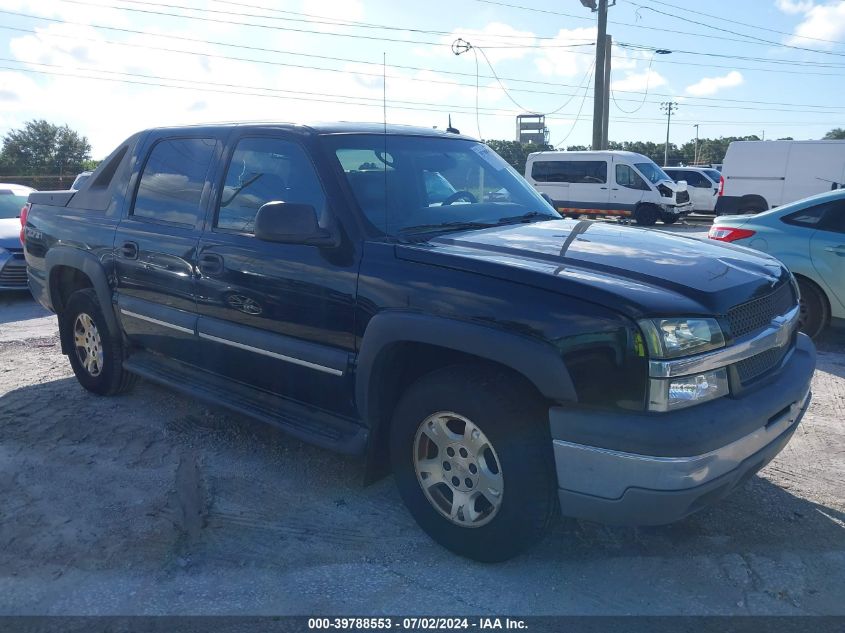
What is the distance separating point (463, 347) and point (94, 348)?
139 inches

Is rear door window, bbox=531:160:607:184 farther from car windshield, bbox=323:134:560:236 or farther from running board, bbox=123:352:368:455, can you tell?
running board, bbox=123:352:368:455

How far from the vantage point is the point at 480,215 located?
398 centimetres

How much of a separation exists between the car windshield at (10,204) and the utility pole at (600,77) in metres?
18.5

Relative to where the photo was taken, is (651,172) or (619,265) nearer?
(619,265)

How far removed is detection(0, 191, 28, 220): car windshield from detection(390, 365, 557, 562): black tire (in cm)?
954

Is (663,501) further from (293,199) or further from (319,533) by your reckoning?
(293,199)

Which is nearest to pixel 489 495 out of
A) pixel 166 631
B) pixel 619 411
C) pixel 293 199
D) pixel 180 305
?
pixel 619 411

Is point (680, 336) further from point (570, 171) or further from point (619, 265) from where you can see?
point (570, 171)

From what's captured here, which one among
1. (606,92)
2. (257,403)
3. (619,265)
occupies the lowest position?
(257,403)

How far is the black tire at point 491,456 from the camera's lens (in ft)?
9.37

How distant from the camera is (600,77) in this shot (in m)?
24.0

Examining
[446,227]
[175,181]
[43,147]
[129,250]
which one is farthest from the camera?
[43,147]

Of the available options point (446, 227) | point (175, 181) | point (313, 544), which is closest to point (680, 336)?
point (446, 227)

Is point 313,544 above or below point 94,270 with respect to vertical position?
→ below
